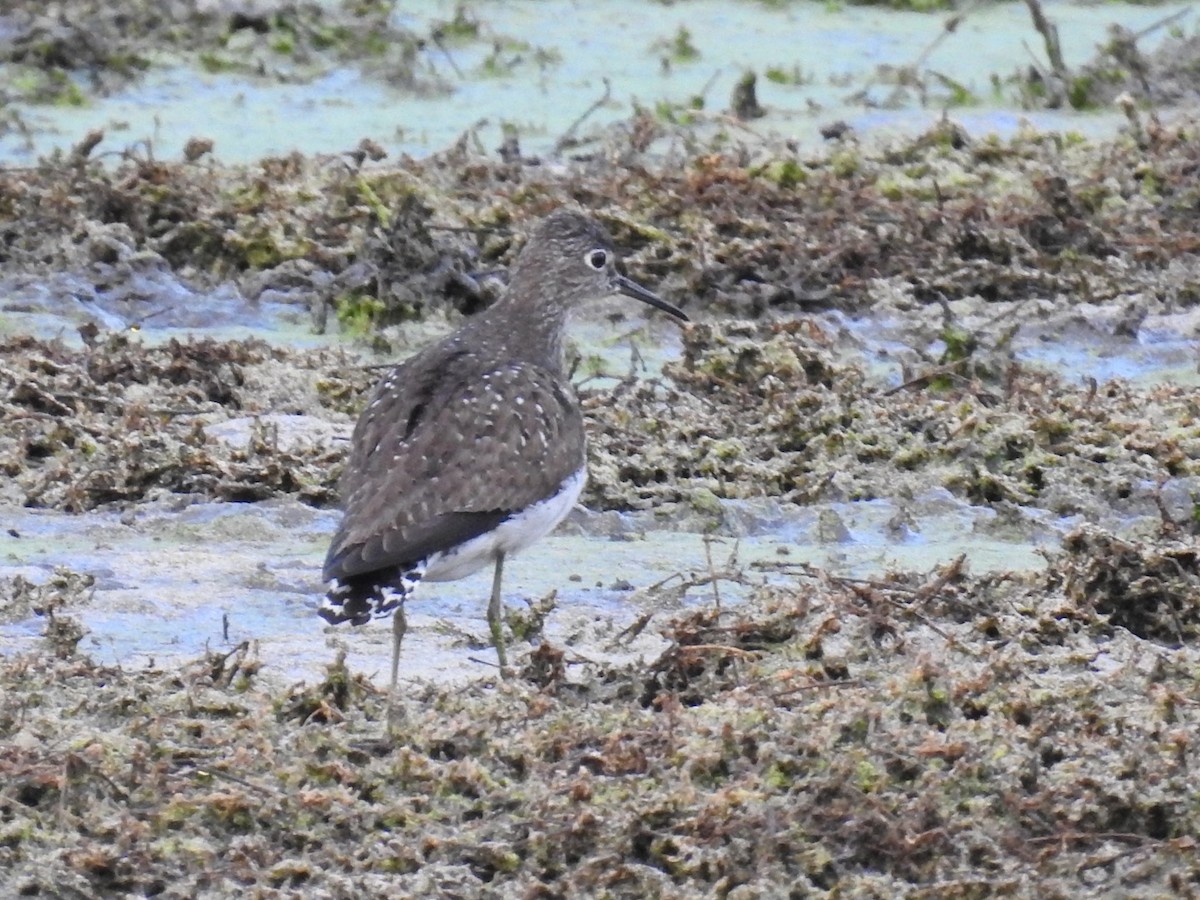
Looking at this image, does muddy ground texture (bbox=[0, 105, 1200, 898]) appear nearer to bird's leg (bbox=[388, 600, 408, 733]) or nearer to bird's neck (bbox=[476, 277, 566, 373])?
bird's leg (bbox=[388, 600, 408, 733])

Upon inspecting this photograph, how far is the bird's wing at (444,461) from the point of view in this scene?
6.21 meters

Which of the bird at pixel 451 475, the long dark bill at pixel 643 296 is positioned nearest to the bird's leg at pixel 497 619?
the bird at pixel 451 475

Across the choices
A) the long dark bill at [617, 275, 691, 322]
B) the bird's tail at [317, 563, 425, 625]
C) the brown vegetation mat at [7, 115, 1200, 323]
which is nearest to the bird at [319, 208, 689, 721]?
the bird's tail at [317, 563, 425, 625]

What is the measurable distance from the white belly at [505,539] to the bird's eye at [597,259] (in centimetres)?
157

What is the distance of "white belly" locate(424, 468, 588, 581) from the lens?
21.2ft

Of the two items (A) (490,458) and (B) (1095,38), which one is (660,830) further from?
(B) (1095,38)

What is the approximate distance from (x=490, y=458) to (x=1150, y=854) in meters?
2.22

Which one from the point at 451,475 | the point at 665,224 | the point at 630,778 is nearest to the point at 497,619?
the point at 451,475

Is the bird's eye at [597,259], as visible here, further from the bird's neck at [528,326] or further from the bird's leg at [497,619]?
the bird's leg at [497,619]

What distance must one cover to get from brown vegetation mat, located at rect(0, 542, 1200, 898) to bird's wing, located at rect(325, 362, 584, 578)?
1.35 feet

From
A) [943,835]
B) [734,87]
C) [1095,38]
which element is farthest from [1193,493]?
[1095,38]

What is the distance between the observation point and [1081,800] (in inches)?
209

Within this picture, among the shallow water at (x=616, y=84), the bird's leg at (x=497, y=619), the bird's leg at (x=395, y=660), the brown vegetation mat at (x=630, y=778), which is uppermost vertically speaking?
the brown vegetation mat at (x=630, y=778)

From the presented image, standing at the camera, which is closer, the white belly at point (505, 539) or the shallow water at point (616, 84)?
the white belly at point (505, 539)
